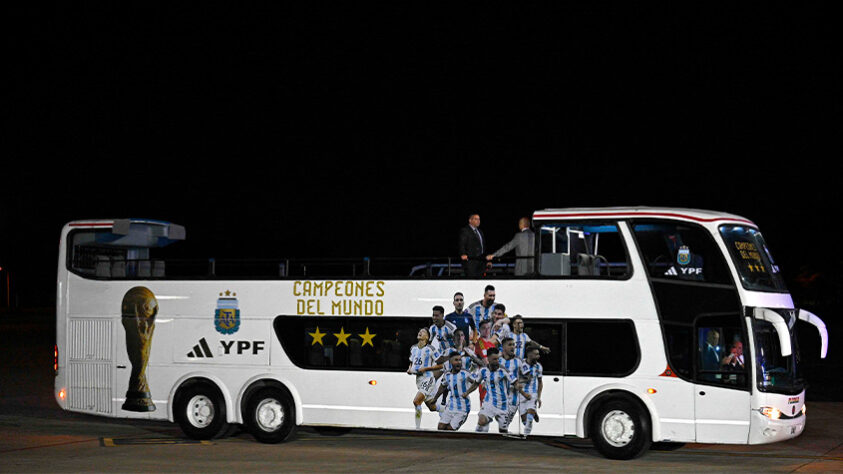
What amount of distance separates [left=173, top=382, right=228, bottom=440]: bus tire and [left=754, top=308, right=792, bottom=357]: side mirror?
790 cm

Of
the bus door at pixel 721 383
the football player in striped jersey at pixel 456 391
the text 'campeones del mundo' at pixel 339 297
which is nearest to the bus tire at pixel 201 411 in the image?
the text 'campeones del mundo' at pixel 339 297

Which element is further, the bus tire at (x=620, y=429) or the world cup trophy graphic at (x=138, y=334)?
the world cup trophy graphic at (x=138, y=334)

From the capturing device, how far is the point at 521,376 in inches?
550

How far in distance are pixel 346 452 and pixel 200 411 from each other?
2774 millimetres

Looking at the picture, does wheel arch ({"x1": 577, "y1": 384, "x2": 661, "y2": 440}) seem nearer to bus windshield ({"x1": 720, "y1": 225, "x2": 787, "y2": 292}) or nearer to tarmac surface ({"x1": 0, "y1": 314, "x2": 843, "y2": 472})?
tarmac surface ({"x1": 0, "y1": 314, "x2": 843, "y2": 472})

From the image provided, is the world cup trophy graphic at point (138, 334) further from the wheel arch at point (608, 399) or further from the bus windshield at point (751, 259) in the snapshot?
the bus windshield at point (751, 259)

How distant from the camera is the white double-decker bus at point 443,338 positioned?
42.6ft

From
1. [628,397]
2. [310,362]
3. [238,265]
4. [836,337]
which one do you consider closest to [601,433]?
[628,397]

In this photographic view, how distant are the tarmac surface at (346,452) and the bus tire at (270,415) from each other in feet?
0.66

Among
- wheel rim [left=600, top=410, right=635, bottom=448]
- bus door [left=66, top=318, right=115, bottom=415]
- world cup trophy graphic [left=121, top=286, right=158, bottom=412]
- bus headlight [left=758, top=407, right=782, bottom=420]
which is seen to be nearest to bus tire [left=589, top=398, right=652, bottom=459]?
wheel rim [left=600, top=410, right=635, bottom=448]

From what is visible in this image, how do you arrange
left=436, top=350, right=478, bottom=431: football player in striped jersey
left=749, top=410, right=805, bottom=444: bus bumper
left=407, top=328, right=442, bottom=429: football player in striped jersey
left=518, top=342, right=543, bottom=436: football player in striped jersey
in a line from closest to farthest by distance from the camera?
left=749, top=410, right=805, bottom=444: bus bumper
left=518, top=342, right=543, bottom=436: football player in striped jersey
left=436, top=350, right=478, bottom=431: football player in striped jersey
left=407, top=328, right=442, bottom=429: football player in striped jersey

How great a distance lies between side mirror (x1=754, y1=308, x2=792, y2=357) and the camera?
1273cm

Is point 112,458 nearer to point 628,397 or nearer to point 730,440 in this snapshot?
point 628,397

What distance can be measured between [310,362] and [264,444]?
138 cm
